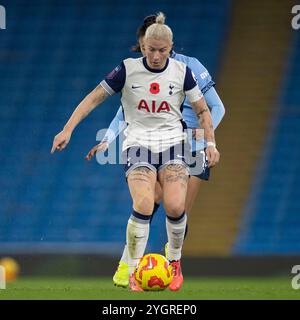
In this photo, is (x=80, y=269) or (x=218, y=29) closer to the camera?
(x=80, y=269)

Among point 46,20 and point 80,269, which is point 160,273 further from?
point 46,20

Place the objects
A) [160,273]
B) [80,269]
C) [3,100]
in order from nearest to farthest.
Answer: [160,273] → [80,269] → [3,100]

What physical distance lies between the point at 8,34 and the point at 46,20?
56cm

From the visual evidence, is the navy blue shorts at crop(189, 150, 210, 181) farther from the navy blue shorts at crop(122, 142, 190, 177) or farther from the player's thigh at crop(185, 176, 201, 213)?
the navy blue shorts at crop(122, 142, 190, 177)

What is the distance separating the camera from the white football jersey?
830cm

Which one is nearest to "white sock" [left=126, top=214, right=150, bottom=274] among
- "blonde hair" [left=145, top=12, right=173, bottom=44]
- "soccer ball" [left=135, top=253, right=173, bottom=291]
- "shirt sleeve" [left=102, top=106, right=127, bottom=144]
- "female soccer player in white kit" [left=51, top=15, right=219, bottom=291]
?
"female soccer player in white kit" [left=51, top=15, right=219, bottom=291]

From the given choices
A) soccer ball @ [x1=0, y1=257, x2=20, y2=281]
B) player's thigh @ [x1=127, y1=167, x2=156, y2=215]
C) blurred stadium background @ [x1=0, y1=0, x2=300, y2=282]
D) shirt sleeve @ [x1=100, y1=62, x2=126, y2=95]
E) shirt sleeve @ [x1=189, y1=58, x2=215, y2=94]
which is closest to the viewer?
player's thigh @ [x1=127, y1=167, x2=156, y2=215]

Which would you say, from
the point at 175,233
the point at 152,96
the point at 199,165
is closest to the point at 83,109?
the point at 152,96

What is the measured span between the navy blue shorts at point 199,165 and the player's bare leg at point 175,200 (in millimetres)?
987

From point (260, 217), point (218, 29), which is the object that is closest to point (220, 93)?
point (218, 29)

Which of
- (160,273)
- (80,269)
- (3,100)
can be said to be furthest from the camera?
(3,100)

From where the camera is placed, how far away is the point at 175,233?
28.2 feet

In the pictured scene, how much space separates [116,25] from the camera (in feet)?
51.3

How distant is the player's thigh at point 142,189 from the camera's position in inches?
320
